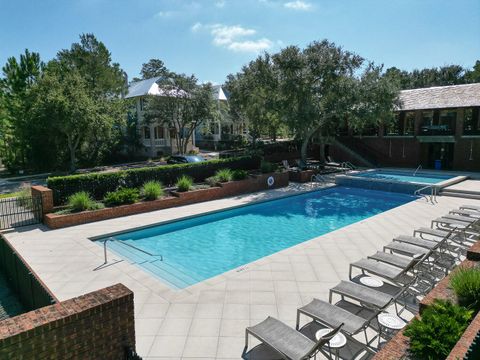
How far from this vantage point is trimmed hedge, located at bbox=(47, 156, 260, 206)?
13922mm

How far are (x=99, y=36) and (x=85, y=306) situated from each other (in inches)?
1491

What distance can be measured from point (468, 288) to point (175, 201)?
12.6m

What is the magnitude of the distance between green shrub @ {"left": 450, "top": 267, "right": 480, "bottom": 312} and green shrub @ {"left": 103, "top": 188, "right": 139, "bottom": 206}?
12436 mm

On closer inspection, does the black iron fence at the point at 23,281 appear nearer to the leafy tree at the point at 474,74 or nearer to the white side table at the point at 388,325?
the white side table at the point at 388,325

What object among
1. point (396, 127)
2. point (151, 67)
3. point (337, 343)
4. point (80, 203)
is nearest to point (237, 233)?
point (80, 203)

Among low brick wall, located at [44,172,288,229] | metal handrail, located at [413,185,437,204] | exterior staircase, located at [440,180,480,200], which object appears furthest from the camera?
metal handrail, located at [413,185,437,204]

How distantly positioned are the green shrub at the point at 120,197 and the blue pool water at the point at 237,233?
237cm

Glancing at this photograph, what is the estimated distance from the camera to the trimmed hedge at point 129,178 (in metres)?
13.9

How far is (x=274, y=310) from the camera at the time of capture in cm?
647

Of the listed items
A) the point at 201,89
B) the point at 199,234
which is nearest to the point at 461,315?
the point at 199,234

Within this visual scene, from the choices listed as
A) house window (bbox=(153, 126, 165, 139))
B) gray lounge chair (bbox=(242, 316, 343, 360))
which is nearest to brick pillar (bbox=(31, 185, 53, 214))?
gray lounge chair (bbox=(242, 316, 343, 360))

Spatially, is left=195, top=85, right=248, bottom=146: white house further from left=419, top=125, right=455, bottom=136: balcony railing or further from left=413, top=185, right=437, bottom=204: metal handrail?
left=413, top=185, right=437, bottom=204: metal handrail

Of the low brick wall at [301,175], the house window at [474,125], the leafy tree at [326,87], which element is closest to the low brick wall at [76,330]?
the leafy tree at [326,87]

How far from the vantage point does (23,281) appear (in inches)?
271
